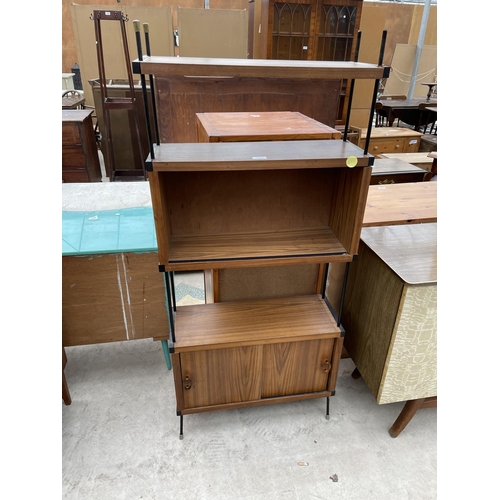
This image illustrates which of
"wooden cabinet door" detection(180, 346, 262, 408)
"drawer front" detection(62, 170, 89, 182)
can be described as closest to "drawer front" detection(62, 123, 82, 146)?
"drawer front" detection(62, 170, 89, 182)

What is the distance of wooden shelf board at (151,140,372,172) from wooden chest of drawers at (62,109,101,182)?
2.50 m

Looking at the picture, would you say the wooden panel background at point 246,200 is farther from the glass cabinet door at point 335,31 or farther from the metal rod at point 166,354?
the glass cabinet door at point 335,31

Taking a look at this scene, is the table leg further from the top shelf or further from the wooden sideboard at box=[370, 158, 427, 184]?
the wooden sideboard at box=[370, 158, 427, 184]

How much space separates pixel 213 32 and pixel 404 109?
304 cm

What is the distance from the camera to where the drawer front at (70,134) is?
3221 millimetres

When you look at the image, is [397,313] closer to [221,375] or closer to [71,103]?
[221,375]

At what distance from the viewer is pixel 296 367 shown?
60.7 inches

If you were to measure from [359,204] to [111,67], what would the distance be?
574 cm

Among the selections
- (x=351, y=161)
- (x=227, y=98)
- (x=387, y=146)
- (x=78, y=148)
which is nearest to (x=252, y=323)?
(x=351, y=161)

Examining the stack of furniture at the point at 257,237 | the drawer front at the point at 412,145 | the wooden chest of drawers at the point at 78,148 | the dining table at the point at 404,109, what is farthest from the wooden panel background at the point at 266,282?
the dining table at the point at 404,109

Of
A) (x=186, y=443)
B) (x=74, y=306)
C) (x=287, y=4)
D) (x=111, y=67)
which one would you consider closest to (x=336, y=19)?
(x=287, y=4)

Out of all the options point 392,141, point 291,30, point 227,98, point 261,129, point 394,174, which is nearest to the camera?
point 261,129

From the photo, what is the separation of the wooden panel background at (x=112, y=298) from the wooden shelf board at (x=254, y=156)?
61 cm

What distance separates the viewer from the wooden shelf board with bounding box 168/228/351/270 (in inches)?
48.5
